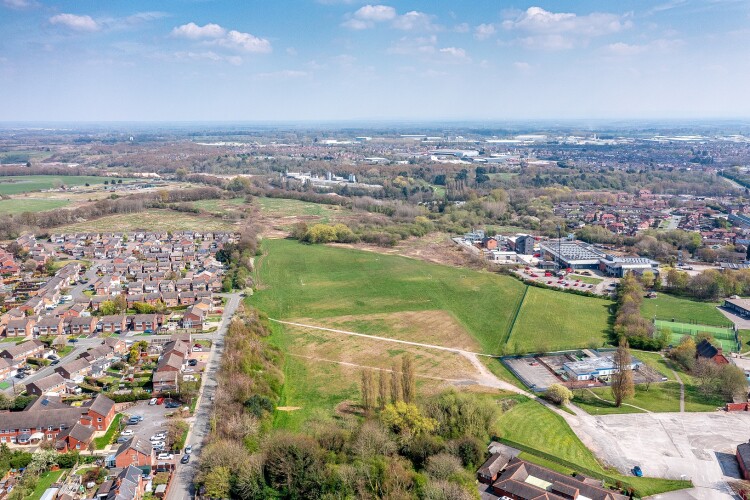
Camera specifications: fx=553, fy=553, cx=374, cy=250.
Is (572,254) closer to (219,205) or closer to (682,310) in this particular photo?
(682,310)

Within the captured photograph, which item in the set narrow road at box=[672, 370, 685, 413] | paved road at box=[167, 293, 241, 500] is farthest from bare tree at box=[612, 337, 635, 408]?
paved road at box=[167, 293, 241, 500]

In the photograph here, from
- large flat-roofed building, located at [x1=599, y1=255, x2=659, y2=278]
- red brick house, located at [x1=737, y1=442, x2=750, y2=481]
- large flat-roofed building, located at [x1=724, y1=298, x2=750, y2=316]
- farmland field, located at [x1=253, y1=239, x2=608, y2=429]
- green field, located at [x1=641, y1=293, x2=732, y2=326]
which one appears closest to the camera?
red brick house, located at [x1=737, y1=442, x2=750, y2=481]

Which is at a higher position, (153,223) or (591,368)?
(153,223)

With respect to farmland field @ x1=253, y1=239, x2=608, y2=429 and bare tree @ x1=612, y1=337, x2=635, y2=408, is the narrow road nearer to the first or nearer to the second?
bare tree @ x1=612, y1=337, x2=635, y2=408

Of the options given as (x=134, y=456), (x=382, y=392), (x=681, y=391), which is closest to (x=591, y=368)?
(x=681, y=391)

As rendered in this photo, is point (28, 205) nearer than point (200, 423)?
No

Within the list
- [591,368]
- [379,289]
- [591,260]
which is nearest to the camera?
[591,368]
